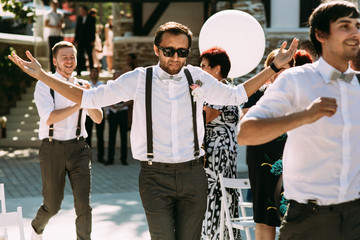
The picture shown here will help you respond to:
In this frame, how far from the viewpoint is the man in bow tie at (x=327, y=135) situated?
2.92 m

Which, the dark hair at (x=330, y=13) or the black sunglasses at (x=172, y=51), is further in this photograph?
the black sunglasses at (x=172, y=51)

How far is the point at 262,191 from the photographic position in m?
5.14

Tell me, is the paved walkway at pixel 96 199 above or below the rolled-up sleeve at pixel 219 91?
below

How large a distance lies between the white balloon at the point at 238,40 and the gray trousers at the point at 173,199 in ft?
7.51

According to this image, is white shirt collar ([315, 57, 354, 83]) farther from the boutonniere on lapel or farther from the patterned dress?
the patterned dress

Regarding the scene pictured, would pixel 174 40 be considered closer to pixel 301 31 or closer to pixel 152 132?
pixel 152 132

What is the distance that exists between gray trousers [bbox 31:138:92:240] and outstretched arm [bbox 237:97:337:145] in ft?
10.4

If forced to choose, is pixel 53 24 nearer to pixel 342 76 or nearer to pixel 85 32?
pixel 85 32

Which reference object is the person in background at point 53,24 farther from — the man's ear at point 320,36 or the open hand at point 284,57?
the man's ear at point 320,36

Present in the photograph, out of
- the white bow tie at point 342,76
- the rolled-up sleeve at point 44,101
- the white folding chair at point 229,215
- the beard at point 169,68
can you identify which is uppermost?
the white bow tie at point 342,76

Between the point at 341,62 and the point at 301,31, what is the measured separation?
12.5 metres

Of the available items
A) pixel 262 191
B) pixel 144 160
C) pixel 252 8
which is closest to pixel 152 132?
pixel 144 160

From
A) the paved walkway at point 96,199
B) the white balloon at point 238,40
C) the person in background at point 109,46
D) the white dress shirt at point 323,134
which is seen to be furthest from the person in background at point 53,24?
the white dress shirt at point 323,134

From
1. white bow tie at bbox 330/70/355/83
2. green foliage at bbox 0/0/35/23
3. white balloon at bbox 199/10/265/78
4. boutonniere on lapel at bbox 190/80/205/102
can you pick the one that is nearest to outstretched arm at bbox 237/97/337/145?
white bow tie at bbox 330/70/355/83
